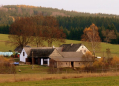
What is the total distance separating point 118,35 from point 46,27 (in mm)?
34746

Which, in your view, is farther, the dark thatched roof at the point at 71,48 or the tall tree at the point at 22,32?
the tall tree at the point at 22,32

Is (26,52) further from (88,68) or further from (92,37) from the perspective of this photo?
(88,68)

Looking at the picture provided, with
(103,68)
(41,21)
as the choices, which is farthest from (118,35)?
(103,68)

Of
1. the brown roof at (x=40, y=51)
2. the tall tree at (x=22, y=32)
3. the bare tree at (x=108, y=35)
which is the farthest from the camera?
the bare tree at (x=108, y=35)

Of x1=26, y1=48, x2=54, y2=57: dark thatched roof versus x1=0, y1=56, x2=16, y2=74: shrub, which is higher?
x1=26, y1=48, x2=54, y2=57: dark thatched roof

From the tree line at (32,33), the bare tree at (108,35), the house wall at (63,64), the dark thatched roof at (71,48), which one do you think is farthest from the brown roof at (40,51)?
the bare tree at (108,35)

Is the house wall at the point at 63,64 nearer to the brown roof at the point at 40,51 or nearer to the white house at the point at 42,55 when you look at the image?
the white house at the point at 42,55

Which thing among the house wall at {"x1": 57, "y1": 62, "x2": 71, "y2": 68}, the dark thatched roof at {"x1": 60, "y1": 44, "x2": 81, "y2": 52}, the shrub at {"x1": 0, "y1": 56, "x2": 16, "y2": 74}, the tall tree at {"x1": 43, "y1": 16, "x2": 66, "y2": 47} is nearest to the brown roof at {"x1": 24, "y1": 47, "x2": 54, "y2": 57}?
the house wall at {"x1": 57, "y1": 62, "x2": 71, "y2": 68}

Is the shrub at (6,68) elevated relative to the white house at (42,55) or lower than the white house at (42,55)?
lower

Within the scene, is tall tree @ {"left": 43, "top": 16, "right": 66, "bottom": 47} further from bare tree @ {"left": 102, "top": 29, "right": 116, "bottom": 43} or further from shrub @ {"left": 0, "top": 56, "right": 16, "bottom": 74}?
shrub @ {"left": 0, "top": 56, "right": 16, "bottom": 74}

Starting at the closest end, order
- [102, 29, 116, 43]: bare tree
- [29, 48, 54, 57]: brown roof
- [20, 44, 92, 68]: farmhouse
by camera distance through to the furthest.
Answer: [20, 44, 92, 68]: farmhouse, [29, 48, 54, 57]: brown roof, [102, 29, 116, 43]: bare tree

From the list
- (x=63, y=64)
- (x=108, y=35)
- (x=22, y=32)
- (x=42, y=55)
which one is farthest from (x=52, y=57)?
(x=108, y=35)

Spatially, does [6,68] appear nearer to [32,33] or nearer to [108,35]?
[32,33]

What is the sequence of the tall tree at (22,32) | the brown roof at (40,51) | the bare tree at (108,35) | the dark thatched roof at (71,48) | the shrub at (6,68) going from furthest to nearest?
1. the bare tree at (108,35)
2. the tall tree at (22,32)
3. the dark thatched roof at (71,48)
4. the brown roof at (40,51)
5. the shrub at (6,68)
